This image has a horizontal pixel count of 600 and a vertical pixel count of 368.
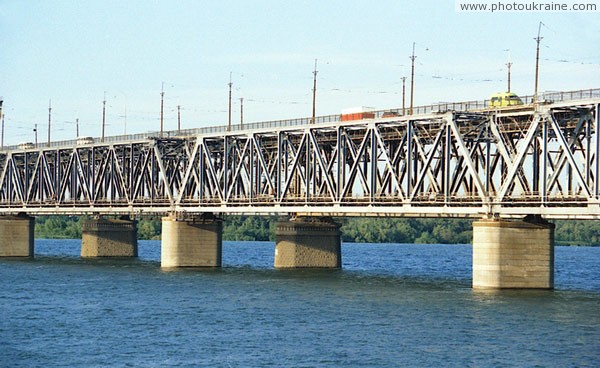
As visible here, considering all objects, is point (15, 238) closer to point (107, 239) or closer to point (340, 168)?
point (107, 239)

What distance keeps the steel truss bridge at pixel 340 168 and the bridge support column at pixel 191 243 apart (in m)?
2.65

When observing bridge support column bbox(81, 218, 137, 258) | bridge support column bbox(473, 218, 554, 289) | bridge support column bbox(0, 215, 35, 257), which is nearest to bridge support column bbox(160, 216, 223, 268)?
bridge support column bbox(81, 218, 137, 258)

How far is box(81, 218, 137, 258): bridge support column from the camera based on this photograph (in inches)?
6132

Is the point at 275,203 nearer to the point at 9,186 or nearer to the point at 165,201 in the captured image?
the point at 165,201

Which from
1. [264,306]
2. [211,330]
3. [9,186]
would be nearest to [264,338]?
[211,330]

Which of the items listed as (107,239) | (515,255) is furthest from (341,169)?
(107,239)

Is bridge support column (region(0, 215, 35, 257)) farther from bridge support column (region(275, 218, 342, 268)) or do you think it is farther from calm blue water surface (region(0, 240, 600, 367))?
bridge support column (region(275, 218, 342, 268))

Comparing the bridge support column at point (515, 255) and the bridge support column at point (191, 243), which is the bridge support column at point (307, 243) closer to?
the bridge support column at point (191, 243)

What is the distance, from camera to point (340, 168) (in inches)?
4380

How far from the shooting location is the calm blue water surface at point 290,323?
59.6 m

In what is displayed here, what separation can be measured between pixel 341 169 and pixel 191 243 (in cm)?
2224

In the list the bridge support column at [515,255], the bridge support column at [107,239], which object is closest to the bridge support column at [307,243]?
the bridge support column at [107,239]

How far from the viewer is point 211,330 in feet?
233

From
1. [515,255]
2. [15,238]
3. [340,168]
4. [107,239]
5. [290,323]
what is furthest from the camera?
[15,238]
